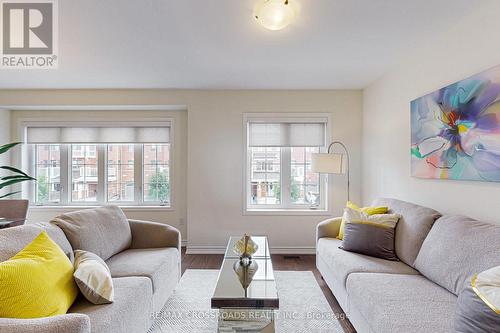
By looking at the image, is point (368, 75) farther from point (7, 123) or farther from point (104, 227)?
point (7, 123)

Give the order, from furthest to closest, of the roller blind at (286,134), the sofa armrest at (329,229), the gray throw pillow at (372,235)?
1. the roller blind at (286,134)
2. the sofa armrest at (329,229)
3. the gray throw pillow at (372,235)

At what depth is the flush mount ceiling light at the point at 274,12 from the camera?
185cm

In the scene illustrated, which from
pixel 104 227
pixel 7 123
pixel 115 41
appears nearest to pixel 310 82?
pixel 115 41

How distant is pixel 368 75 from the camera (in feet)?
11.3

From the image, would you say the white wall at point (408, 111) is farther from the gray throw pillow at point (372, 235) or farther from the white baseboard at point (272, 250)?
the white baseboard at point (272, 250)

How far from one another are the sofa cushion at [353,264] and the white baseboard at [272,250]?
135cm

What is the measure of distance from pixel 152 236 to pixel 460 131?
2.97 meters

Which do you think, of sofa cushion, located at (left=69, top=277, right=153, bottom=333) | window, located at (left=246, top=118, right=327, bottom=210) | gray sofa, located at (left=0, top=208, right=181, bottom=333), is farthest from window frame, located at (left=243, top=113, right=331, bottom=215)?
sofa cushion, located at (left=69, top=277, right=153, bottom=333)

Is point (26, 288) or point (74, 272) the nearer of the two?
point (26, 288)

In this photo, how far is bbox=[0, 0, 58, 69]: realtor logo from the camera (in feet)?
6.84

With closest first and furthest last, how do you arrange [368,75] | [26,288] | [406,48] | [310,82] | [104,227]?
[26,288]
[104,227]
[406,48]
[368,75]
[310,82]

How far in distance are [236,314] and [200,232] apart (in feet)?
8.03

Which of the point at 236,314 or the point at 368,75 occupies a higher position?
the point at 368,75

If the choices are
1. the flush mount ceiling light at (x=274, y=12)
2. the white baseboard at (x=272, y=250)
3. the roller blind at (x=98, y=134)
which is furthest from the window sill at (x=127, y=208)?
the flush mount ceiling light at (x=274, y=12)
